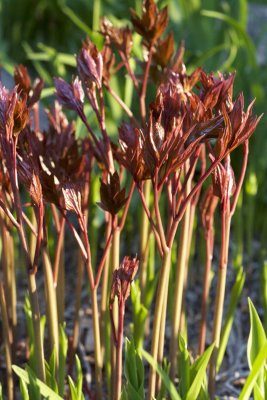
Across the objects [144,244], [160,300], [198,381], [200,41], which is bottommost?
[198,381]

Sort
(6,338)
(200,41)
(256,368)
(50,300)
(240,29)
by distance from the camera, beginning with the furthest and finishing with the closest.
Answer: (200,41)
(240,29)
(6,338)
(50,300)
(256,368)

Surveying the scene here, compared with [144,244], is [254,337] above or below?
below

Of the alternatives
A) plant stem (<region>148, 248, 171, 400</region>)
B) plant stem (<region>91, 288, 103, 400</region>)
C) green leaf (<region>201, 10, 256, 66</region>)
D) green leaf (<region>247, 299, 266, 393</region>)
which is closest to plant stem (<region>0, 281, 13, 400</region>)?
plant stem (<region>91, 288, 103, 400</region>)

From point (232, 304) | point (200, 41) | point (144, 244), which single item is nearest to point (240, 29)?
point (200, 41)

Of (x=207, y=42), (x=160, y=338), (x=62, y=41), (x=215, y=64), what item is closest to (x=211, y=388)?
(x=160, y=338)

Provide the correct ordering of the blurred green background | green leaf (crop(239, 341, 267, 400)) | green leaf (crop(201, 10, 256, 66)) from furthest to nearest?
1. the blurred green background
2. green leaf (crop(201, 10, 256, 66))
3. green leaf (crop(239, 341, 267, 400))

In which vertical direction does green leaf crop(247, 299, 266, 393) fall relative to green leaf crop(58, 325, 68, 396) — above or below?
above

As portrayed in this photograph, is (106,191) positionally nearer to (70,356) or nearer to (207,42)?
(70,356)

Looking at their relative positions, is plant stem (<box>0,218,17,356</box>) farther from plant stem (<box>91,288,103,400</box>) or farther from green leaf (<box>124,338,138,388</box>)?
green leaf (<box>124,338,138,388</box>)

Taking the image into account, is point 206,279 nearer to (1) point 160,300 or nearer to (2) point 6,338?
(1) point 160,300
